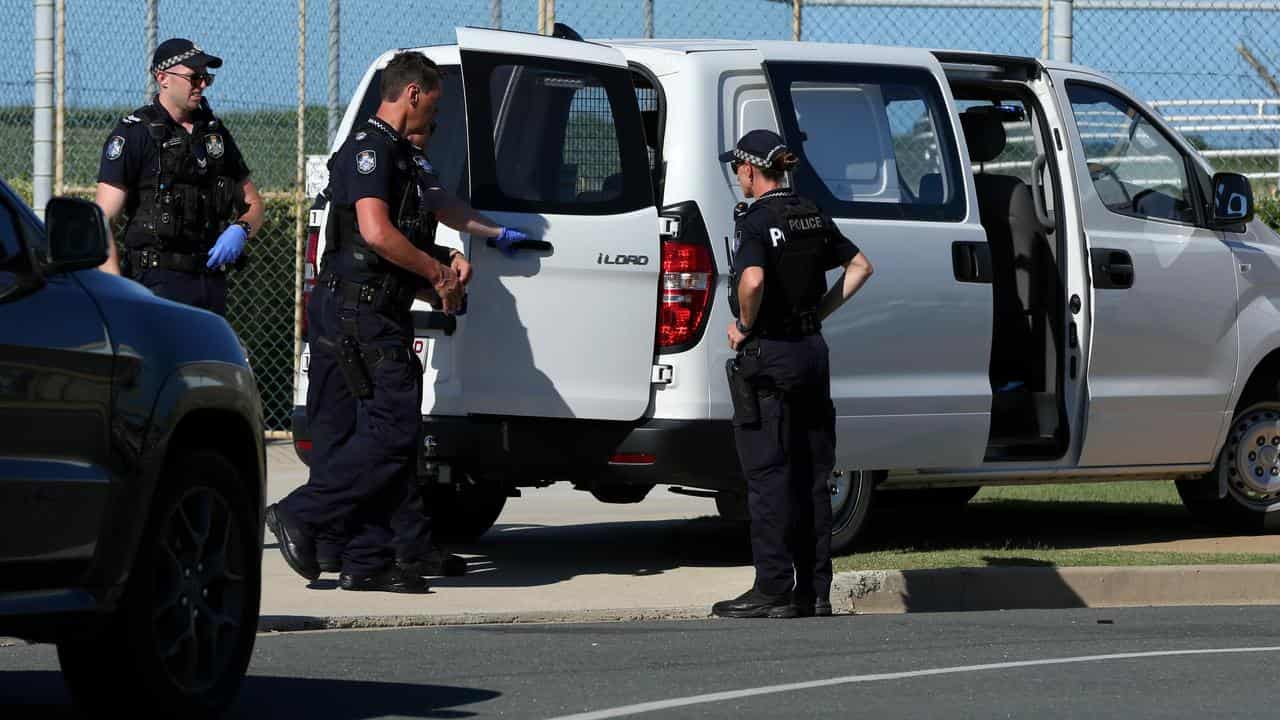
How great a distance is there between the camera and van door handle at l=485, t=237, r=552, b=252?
8523 mm

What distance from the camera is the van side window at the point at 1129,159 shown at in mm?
10250

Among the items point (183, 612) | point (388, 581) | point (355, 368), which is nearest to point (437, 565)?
point (388, 581)

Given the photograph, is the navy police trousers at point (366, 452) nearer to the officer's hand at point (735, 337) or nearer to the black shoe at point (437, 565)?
the black shoe at point (437, 565)

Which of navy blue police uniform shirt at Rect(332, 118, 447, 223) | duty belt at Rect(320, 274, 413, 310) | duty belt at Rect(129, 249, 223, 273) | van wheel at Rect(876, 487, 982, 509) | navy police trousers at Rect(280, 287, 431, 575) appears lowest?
van wheel at Rect(876, 487, 982, 509)

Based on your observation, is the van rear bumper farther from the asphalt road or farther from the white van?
the asphalt road

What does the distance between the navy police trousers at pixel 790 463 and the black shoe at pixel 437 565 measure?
4.11 ft

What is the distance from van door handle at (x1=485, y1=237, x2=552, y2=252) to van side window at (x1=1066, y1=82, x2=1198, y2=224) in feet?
9.47

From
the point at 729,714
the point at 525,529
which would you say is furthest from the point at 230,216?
the point at 729,714

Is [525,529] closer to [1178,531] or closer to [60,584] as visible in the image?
[1178,531]

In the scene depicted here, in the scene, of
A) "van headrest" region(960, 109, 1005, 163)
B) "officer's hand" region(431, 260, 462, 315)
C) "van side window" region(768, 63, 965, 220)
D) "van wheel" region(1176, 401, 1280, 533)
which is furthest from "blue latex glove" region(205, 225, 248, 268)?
"van wheel" region(1176, 401, 1280, 533)

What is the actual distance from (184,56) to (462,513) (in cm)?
268

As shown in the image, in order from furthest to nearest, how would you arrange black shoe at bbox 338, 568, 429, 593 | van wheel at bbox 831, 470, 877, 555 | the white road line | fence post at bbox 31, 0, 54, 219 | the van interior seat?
1. fence post at bbox 31, 0, 54, 219
2. the van interior seat
3. van wheel at bbox 831, 470, 877, 555
4. black shoe at bbox 338, 568, 429, 593
5. the white road line

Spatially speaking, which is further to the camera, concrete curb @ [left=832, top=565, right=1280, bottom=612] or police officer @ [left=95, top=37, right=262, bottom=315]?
concrete curb @ [left=832, top=565, right=1280, bottom=612]

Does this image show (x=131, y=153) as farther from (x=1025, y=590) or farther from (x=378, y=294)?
(x=1025, y=590)
